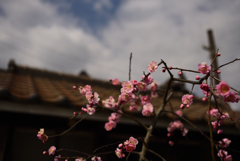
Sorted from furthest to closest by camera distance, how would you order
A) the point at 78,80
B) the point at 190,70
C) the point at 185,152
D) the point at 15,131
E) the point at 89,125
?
the point at 78,80 < the point at 185,152 < the point at 89,125 < the point at 15,131 < the point at 190,70

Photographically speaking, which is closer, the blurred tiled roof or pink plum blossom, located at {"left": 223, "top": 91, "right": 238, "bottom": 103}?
pink plum blossom, located at {"left": 223, "top": 91, "right": 238, "bottom": 103}

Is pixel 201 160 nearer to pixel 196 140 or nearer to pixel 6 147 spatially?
pixel 196 140

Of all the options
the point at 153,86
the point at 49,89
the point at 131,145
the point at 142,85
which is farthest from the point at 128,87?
the point at 49,89

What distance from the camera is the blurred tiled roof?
2.35 metres

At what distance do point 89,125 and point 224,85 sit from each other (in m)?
2.35

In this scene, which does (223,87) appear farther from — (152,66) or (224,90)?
(152,66)

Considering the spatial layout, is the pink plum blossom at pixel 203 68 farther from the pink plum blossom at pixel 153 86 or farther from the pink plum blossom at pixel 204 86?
the pink plum blossom at pixel 153 86

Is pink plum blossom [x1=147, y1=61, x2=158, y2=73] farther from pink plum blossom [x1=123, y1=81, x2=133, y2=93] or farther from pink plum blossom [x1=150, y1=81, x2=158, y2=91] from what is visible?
pink plum blossom [x1=150, y1=81, x2=158, y2=91]

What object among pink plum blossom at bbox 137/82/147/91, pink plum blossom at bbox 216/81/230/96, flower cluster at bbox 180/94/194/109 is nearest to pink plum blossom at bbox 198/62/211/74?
flower cluster at bbox 180/94/194/109

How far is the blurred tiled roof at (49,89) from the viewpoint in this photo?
92.6 inches

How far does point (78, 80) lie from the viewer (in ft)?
19.3

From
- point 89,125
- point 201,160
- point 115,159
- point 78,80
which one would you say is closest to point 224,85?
point 89,125

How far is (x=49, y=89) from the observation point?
3.49 meters

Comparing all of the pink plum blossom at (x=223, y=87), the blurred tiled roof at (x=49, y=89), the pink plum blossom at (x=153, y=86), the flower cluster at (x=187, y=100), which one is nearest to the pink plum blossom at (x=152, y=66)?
the flower cluster at (x=187, y=100)
